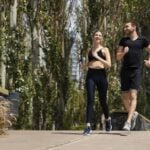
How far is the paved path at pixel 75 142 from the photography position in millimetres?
9242

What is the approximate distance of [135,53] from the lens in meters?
11.8

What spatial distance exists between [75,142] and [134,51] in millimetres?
2538

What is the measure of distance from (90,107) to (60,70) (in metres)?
11.9

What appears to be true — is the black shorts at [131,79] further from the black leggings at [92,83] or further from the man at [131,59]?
the black leggings at [92,83]

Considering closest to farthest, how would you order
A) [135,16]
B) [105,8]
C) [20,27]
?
[20,27] → [105,8] → [135,16]

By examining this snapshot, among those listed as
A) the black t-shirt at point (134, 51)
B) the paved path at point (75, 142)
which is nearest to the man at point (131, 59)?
the black t-shirt at point (134, 51)

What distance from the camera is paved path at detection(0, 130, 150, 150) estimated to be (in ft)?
Answer: 30.3

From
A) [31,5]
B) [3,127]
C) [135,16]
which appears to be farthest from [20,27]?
[3,127]

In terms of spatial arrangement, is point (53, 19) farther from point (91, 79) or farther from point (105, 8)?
point (91, 79)

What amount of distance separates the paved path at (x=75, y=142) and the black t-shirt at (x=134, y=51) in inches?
50.2

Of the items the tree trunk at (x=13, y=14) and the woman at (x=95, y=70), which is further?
the tree trunk at (x=13, y=14)

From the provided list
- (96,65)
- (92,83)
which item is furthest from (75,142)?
(96,65)

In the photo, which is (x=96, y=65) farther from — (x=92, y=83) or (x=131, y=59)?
(x=131, y=59)

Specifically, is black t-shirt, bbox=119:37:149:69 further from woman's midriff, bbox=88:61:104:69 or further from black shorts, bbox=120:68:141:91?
woman's midriff, bbox=88:61:104:69
